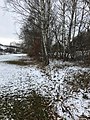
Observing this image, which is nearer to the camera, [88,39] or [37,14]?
[37,14]

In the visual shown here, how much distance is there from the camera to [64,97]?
32.1ft

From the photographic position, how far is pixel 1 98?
9.96 metres

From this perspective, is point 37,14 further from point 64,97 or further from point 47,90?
point 64,97

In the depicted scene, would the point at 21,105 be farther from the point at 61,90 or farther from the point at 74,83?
the point at 74,83

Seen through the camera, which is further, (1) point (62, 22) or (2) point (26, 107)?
(1) point (62, 22)

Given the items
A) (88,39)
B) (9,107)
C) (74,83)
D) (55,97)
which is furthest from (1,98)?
(88,39)

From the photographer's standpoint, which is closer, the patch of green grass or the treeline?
the patch of green grass

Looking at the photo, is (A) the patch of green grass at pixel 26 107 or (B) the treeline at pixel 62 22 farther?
(B) the treeline at pixel 62 22

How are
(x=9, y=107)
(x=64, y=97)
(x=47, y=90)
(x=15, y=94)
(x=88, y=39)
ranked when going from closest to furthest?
(x=9, y=107), (x=64, y=97), (x=15, y=94), (x=47, y=90), (x=88, y=39)

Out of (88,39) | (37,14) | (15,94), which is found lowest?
(15,94)

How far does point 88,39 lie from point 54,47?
9.55 meters

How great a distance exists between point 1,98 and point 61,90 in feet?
9.07

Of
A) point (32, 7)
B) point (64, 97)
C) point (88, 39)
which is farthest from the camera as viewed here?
point (88, 39)

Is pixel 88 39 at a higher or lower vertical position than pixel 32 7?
lower
